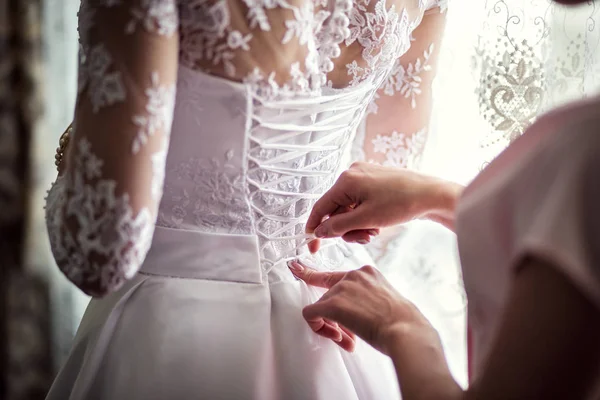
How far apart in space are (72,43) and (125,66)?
4.81ft

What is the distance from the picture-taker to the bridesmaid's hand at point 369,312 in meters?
0.71

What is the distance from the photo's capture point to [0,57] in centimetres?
190

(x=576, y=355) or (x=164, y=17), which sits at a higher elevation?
(x=164, y=17)

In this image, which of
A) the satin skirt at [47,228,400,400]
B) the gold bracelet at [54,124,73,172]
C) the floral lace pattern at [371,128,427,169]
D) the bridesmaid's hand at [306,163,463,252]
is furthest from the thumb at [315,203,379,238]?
the gold bracelet at [54,124,73,172]

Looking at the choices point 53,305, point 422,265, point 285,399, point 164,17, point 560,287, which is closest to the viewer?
point 560,287

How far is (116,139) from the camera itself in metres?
0.68

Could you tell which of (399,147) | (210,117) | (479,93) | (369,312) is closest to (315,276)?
(369,312)

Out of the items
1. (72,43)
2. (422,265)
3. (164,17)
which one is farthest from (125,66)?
(72,43)

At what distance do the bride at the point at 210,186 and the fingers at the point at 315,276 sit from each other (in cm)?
2

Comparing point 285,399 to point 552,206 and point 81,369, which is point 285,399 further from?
point 552,206

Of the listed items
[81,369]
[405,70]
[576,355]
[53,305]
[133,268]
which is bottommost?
[53,305]

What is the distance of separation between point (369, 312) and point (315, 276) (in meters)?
0.17

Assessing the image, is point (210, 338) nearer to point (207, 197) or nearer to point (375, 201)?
point (207, 197)

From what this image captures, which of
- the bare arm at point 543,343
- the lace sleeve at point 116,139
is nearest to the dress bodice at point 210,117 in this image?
the lace sleeve at point 116,139
